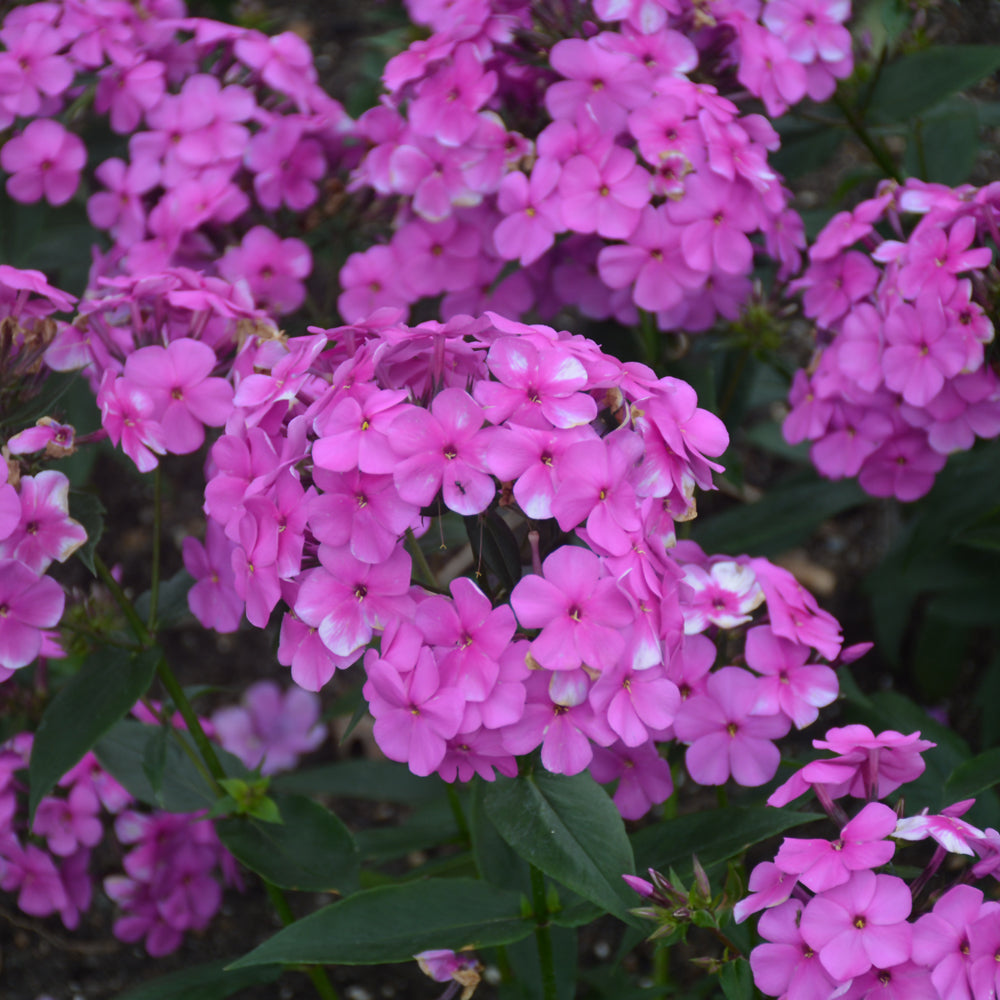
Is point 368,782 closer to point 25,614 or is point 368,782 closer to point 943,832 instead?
point 25,614

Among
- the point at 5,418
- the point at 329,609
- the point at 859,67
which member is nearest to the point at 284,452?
the point at 329,609

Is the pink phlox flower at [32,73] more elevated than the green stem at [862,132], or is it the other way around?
the pink phlox flower at [32,73]

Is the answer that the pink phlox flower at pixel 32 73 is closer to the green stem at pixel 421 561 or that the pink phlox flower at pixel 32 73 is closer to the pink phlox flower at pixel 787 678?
the green stem at pixel 421 561

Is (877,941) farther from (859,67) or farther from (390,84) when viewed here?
(859,67)

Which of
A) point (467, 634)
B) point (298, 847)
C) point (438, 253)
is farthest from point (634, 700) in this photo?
point (438, 253)

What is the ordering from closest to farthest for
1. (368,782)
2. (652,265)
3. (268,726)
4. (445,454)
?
(445,454), (652,265), (368,782), (268,726)

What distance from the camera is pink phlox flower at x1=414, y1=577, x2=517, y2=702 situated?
51.2 inches

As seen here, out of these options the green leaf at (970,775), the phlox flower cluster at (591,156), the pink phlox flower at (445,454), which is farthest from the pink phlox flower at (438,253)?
the green leaf at (970,775)

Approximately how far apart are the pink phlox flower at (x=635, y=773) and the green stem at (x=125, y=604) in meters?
0.72

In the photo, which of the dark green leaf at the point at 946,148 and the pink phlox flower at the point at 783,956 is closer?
the pink phlox flower at the point at 783,956

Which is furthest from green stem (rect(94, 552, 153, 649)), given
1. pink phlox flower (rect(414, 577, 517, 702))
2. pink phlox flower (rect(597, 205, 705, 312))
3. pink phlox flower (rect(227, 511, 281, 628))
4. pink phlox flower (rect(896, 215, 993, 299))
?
pink phlox flower (rect(896, 215, 993, 299))

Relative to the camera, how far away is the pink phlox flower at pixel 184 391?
1.66 m

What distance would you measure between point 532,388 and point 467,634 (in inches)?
11.1

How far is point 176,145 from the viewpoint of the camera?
7.52 feet
